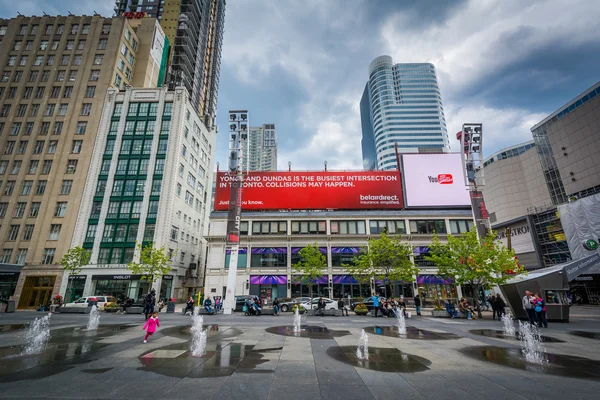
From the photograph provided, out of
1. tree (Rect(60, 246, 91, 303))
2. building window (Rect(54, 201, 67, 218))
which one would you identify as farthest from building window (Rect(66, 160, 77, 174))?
tree (Rect(60, 246, 91, 303))

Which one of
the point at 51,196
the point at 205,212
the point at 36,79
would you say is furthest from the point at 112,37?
the point at 205,212

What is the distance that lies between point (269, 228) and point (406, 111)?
143 metres

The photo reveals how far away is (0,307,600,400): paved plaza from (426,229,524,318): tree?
38.6ft

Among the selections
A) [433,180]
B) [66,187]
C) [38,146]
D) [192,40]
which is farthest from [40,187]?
[192,40]

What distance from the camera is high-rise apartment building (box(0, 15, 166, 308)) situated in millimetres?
39875

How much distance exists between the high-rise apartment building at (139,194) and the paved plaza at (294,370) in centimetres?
3136

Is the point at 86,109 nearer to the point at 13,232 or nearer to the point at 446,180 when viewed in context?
the point at 13,232

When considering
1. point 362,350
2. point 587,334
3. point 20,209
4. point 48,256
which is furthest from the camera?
point 20,209

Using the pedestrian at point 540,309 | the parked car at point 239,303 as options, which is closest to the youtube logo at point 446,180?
the pedestrian at point 540,309

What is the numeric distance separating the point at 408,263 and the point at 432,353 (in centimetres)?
2308

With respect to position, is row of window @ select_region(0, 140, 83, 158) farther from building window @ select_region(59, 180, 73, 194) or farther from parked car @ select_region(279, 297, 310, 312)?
parked car @ select_region(279, 297, 310, 312)

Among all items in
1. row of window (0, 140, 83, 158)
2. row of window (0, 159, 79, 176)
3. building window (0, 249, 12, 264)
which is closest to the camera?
building window (0, 249, 12, 264)

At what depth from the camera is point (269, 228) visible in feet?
152

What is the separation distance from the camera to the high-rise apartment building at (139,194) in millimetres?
40175
